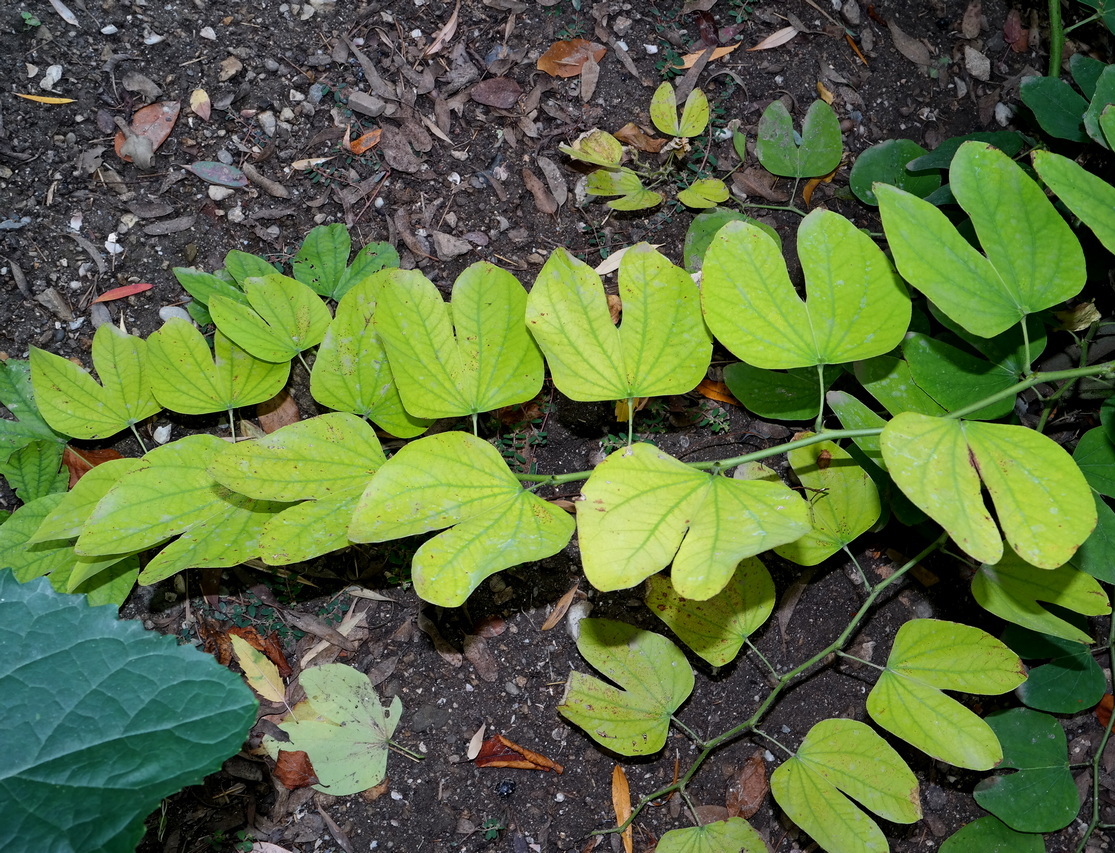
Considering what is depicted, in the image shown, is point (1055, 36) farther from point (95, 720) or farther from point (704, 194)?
point (95, 720)

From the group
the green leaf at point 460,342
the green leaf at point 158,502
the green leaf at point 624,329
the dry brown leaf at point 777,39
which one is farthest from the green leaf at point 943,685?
the dry brown leaf at point 777,39

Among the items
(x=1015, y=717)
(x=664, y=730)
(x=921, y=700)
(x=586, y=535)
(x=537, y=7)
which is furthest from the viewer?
(x=537, y=7)

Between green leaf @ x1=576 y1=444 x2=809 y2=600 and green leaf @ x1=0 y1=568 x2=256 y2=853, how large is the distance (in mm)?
623

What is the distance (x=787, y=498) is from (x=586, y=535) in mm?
344

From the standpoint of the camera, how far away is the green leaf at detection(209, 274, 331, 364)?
1715 mm

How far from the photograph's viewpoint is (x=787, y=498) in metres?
1.33

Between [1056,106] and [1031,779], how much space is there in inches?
64.1

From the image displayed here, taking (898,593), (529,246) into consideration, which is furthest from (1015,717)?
(529,246)

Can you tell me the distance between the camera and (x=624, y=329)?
150cm

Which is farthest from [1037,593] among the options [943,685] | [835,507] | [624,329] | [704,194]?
[704,194]

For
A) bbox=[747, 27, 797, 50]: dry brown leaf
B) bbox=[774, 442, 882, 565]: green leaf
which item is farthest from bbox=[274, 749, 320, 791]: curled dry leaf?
bbox=[747, 27, 797, 50]: dry brown leaf

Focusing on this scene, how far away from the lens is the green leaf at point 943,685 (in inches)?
62.9

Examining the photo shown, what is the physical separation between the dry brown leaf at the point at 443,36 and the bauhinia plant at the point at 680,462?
29.6 inches

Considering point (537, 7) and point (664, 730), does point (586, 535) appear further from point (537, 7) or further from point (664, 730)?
point (537, 7)
